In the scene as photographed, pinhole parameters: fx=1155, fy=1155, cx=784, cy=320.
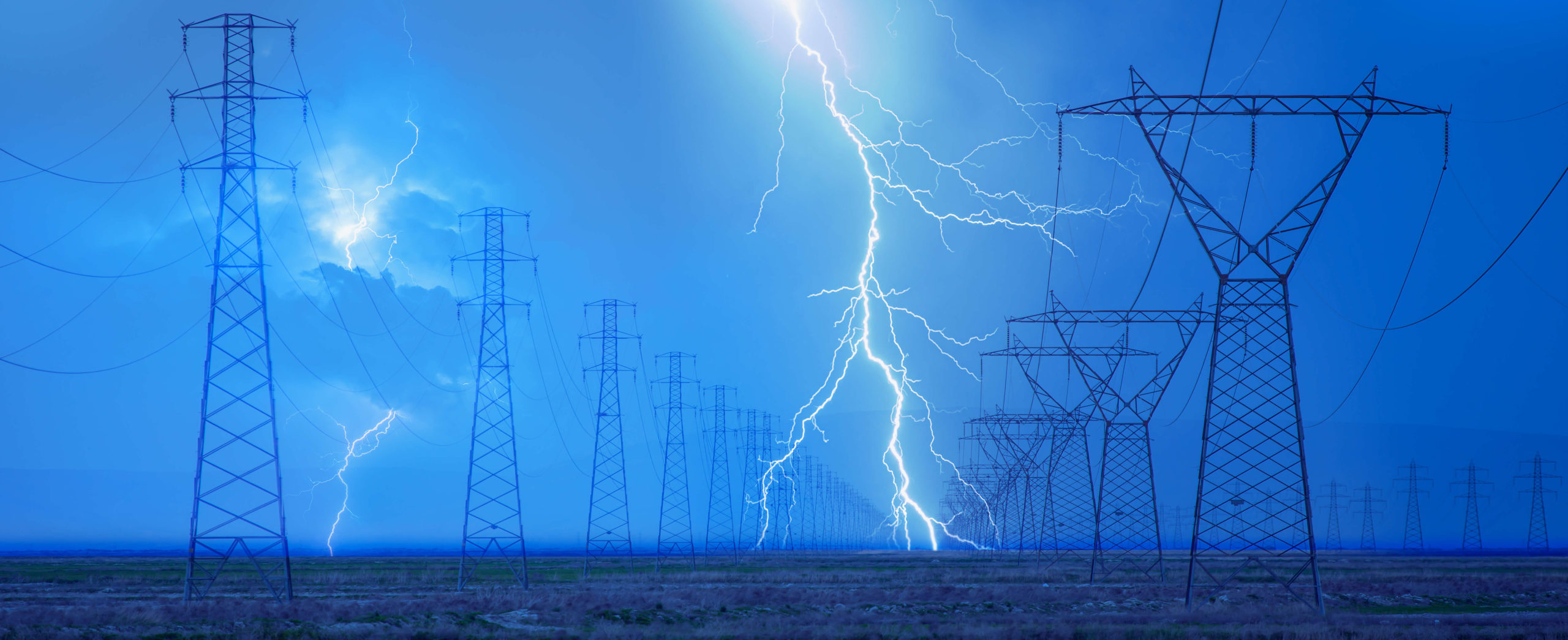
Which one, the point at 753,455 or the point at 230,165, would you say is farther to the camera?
the point at 753,455

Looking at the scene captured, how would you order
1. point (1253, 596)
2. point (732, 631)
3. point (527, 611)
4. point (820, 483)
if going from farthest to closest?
1. point (820, 483)
2. point (1253, 596)
3. point (527, 611)
4. point (732, 631)

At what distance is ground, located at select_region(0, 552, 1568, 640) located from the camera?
77.0 ft

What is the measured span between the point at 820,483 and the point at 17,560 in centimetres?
7383

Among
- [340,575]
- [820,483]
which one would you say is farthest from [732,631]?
[820,483]

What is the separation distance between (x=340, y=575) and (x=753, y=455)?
3529cm

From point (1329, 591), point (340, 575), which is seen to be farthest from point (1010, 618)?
point (340, 575)

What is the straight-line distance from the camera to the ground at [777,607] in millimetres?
23469

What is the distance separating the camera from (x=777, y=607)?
32281 mm

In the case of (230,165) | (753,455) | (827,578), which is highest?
(230,165)

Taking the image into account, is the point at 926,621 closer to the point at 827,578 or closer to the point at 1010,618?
the point at 1010,618

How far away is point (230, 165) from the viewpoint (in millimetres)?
29750

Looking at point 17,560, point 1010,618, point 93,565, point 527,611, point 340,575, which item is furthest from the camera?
point 17,560

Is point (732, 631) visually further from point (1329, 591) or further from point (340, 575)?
point (340, 575)

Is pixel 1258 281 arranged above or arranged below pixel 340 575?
above
